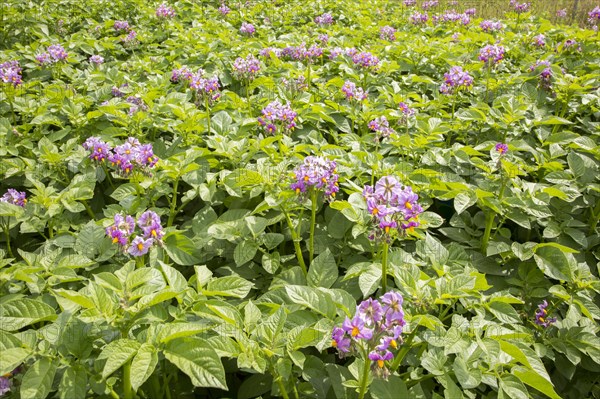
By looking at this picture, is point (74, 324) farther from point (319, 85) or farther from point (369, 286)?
point (319, 85)

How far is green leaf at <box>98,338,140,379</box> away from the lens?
1478mm

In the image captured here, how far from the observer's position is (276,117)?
3.23 m

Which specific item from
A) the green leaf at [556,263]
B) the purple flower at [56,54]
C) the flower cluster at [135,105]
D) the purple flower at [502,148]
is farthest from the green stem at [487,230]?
the purple flower at [56,54]

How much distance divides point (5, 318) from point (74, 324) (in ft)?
0.85

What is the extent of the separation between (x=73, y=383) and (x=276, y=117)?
2168 millimetres

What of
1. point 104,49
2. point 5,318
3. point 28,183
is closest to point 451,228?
point 5,318

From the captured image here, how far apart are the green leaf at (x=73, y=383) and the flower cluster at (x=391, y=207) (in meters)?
1.17

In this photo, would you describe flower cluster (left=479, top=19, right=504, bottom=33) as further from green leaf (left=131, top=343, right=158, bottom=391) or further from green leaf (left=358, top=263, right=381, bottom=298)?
green leaf (left=131, top=343, right=158, bottom=391)

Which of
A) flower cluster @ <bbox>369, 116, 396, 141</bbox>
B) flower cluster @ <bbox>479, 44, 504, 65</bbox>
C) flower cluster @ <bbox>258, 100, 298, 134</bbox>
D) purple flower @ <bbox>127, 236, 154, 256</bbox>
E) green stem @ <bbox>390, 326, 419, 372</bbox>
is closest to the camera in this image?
green stem @ <bbox>390, 326, 419, 372</bbox>

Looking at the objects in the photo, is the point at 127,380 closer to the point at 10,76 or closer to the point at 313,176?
the point at 313,176

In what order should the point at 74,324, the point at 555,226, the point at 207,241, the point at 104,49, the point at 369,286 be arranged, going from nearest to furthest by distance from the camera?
the point at 74,324 < the point at 369,286 < the point at 207,241 < the point at 555,226 < the point at 104,49

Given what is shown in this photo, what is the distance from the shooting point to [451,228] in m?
2.81

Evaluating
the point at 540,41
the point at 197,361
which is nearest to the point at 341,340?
the point at 197,361

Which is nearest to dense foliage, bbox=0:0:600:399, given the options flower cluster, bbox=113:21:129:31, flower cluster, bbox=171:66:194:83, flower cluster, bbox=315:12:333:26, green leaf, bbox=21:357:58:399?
green leaf, bbox=21:357:58:399
